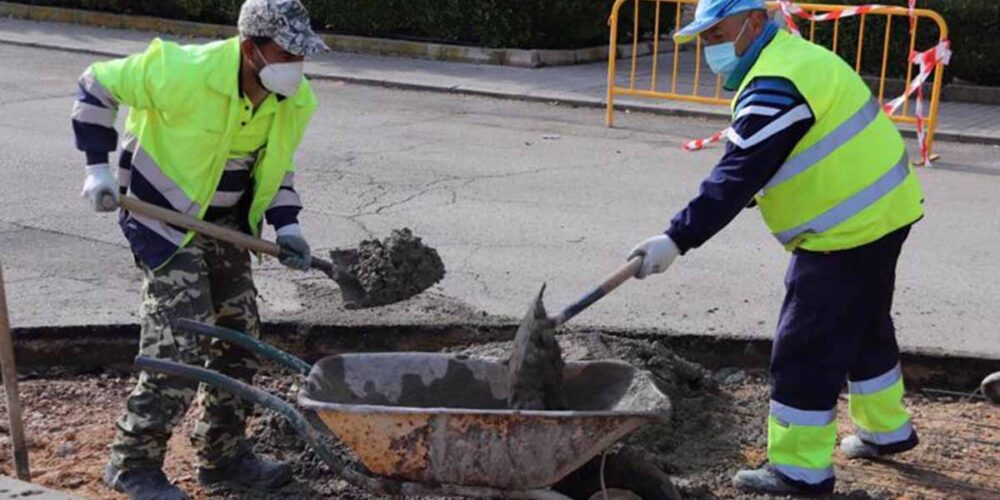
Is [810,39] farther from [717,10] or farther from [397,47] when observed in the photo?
[717,10]

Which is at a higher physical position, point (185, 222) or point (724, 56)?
point (724, 56)

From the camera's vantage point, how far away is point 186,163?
4.42m

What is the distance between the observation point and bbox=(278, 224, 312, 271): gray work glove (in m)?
4.71

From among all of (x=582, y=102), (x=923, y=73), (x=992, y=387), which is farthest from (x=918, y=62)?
(x=992, y=387)

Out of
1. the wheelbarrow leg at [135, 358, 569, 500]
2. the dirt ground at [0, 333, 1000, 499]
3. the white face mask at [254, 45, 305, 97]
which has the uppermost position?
the white face mask at [254, 45, 305, 97]

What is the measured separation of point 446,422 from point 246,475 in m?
1.25

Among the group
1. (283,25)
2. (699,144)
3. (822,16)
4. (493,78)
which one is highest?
(283,25)

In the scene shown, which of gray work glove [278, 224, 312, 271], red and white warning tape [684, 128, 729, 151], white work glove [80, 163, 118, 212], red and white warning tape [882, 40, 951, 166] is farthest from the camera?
red and white warning tape [684, 128, 729, 151]

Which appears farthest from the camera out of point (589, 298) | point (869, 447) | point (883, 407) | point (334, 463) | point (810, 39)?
point (810, 39)

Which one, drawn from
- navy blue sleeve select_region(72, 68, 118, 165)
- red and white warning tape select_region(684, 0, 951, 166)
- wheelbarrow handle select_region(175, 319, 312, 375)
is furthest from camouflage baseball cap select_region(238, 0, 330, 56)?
red and white warning tape select_region(684, 0, 951, 166)

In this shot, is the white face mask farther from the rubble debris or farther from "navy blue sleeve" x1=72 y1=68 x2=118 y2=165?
the rubble debris

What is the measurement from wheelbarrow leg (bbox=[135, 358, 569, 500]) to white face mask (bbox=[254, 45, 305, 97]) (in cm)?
92

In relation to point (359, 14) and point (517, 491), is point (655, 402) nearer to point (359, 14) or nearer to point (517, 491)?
point (517, 491)

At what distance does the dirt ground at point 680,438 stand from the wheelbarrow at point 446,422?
603 millimetres
